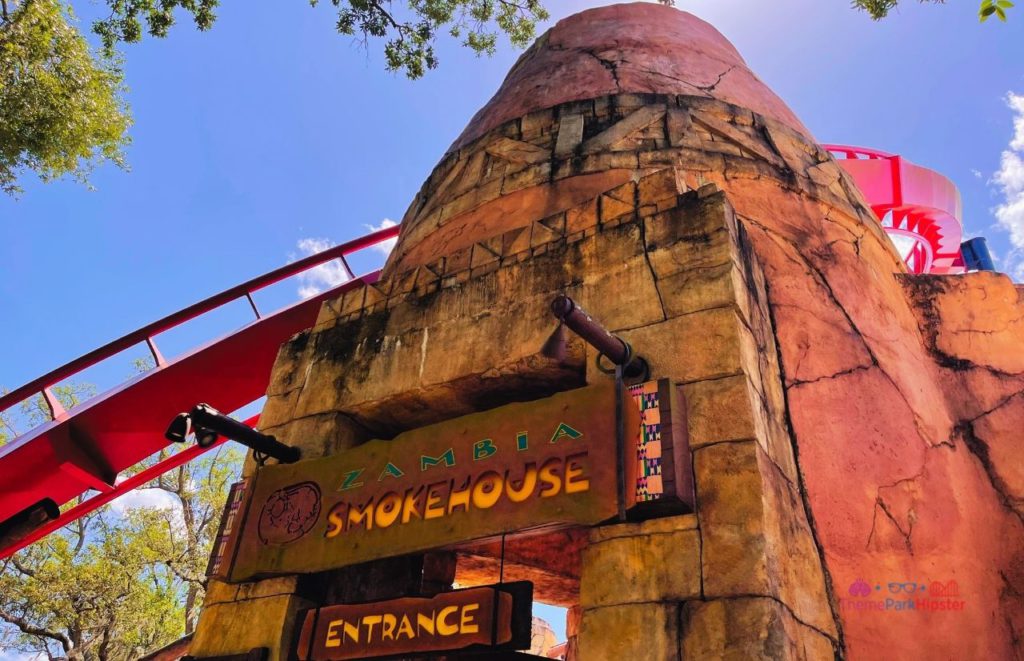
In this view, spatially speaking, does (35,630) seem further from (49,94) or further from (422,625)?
(422,625)

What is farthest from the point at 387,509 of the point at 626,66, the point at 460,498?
the point at 626,66

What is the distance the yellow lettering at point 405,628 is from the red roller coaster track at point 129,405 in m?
5.56

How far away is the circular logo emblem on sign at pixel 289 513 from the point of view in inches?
124

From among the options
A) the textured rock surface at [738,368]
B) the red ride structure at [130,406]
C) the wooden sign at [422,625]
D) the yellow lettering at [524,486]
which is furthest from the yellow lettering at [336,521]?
the red ride structure at [130,406]

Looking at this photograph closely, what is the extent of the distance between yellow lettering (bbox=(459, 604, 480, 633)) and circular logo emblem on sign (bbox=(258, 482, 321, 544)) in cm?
100

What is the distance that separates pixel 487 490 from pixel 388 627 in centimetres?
67

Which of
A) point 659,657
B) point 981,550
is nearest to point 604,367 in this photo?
point 659,657

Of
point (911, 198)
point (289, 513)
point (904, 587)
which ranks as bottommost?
point (904, 587)

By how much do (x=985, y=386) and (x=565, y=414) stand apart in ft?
8.14

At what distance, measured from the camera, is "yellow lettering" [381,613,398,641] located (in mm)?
2600

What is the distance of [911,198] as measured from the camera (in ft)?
41.1

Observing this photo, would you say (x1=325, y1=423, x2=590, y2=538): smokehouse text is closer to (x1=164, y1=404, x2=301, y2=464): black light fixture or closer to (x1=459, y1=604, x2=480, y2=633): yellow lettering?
(x1=459, y1=604, x2=480, y2=633): yellow lettering

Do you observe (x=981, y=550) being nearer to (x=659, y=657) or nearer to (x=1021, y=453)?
Result: (x=1021, y=453)

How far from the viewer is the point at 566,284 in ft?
10.7
